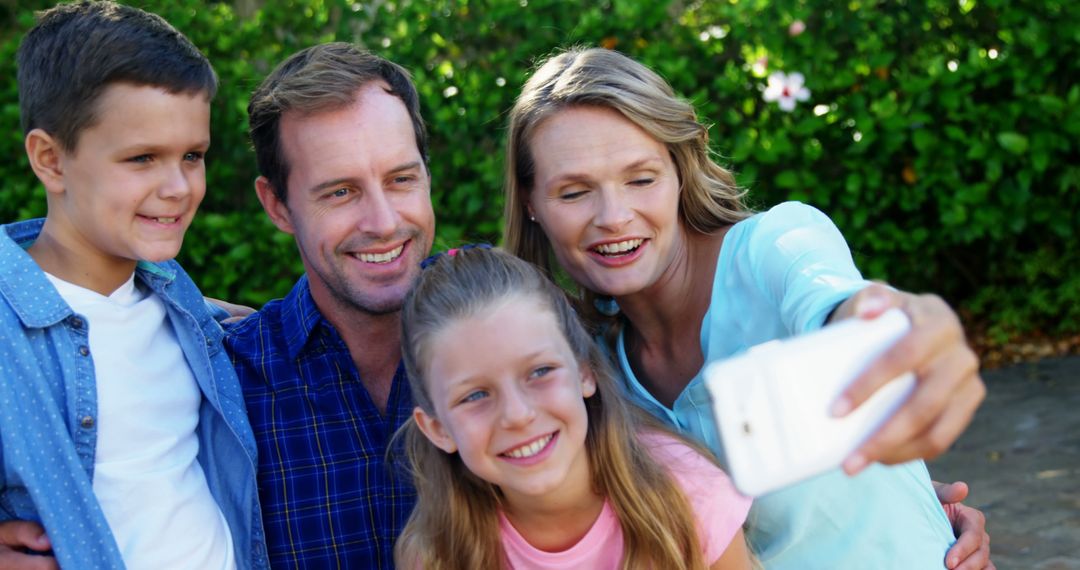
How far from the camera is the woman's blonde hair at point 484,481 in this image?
8.30 feet

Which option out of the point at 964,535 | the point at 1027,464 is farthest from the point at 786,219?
the point at 1027,464

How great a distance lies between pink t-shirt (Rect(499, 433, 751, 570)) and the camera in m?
2.51

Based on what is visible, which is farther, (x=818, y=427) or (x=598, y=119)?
(x=598, y=119)

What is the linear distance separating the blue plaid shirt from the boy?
92 mm

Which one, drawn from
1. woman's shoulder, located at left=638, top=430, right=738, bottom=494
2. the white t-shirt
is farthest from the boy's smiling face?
woman's shoulder, located at left=638, top=430, right=738, bottom=494

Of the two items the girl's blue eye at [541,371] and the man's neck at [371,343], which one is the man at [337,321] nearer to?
the man's neck at [371,343]

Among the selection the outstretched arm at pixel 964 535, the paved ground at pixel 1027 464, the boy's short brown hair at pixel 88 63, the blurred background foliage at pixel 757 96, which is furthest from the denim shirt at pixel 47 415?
the paved ground at pixel 1027 464

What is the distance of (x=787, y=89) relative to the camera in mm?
5301

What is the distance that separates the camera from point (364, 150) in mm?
2982

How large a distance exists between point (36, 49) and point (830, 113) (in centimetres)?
360

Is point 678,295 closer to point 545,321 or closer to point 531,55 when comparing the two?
point 545,321

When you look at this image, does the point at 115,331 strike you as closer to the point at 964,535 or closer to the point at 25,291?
the point at 25,291

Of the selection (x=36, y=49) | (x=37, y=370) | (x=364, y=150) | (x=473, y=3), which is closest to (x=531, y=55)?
(x=473, y=3)

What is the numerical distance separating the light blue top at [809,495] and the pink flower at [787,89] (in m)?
2.72
